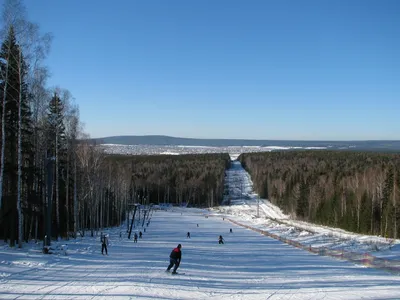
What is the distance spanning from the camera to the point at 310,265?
24.1 meters

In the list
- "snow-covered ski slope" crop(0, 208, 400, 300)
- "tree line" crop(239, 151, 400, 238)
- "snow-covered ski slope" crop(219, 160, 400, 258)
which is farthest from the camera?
"tree line" crop(239, 151, 400, 238)

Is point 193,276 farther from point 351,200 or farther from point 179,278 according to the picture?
point 351,200

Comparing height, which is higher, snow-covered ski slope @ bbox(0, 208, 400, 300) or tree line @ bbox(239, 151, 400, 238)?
snow-covered ski slope @ bbox(0, 208, 400, 300)

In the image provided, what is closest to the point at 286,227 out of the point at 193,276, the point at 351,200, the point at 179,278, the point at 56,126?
the point at 351,200

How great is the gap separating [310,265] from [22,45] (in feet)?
67.2

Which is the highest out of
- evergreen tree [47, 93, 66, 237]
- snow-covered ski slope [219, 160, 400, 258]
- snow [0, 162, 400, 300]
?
evergreen tree [47, 93, 66, 237]

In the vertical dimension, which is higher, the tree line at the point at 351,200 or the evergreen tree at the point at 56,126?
the evergreen tree at the point at 56,126

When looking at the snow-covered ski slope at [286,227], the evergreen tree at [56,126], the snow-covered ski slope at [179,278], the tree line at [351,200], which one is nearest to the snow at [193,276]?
the snow-covered ski slope at [179,278]

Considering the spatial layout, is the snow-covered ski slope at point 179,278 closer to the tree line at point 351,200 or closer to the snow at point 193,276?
the snow at point 193,276

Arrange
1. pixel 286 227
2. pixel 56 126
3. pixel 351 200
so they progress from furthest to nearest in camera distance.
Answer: pixel 351 200, pixel 286 227, pixel 56 126

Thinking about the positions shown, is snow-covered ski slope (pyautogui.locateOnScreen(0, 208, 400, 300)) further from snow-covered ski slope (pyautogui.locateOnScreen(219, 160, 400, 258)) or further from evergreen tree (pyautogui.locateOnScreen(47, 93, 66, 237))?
evergreen tree (pyautogui.locateOnScreen(47, 93, 66, 237))

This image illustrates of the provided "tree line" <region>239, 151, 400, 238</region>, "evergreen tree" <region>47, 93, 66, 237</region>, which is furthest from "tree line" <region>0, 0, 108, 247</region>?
"tree line" <region>239, 151, 400, 238</region>

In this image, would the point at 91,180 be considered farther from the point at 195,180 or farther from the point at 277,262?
the point at 195,180

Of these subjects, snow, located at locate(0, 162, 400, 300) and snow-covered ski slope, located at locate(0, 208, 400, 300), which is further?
snow, located at locate(0, 162, 400, 300)
